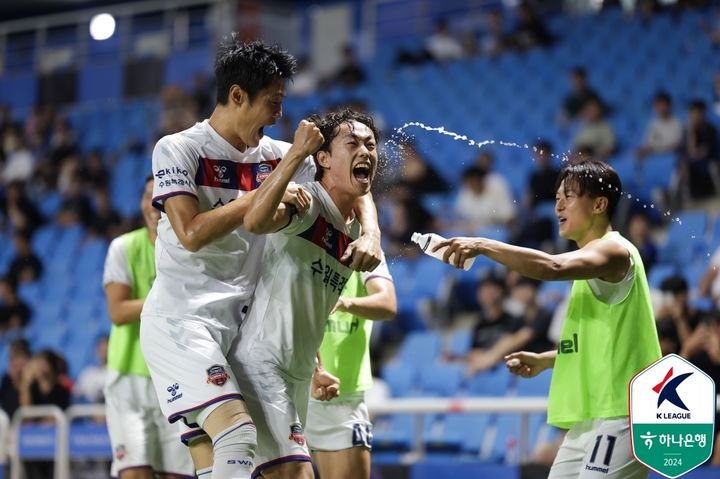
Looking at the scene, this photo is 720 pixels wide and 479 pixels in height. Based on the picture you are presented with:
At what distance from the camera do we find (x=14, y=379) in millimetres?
10508

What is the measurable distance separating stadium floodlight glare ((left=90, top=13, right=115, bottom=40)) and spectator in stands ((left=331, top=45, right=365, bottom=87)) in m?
5.88

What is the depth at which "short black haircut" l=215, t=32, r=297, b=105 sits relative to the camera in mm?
4727

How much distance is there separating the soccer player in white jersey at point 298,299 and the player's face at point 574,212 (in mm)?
865

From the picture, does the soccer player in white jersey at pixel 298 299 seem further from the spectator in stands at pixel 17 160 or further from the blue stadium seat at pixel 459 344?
the spectator in stands at pixel 17 160

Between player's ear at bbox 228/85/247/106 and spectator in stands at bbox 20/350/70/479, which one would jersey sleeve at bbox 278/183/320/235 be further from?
spectator in stands at bbox 20/350/70/479

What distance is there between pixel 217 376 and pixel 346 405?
1466 millimetres

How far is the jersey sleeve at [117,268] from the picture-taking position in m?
6.50

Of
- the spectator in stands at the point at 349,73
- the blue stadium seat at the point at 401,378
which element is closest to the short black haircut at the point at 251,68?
the blue stadium seat at the point at 401,378

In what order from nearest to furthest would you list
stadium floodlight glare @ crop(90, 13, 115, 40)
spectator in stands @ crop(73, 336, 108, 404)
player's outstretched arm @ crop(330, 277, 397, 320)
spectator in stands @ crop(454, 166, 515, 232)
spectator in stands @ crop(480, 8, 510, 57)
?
player's outstretched arm @ crop(330, 277, 397, 320) → spectator in stands @ crop(454, 166, 515, 232) → spectator in stands @ crop(73, 336, 108, 404) → spectator in stands @ crop(480, 8, 510, 57) → stadium floodlight glare @ crop(90, 13, 115, 40)

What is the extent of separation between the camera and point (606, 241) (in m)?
4.63

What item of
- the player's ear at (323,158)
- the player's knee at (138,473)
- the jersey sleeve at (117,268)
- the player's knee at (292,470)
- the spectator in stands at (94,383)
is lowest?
the spectator in stands at (94,383)

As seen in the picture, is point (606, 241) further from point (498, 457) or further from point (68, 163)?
point (68, 163)

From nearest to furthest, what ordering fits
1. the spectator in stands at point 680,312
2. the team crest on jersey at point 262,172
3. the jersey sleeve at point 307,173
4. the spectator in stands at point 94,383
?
the team crest on jersey at point 262,172, the jersey sleeve at point 307,173, the spectator in stands at point 680,312, the spectator in stands at point 94,383

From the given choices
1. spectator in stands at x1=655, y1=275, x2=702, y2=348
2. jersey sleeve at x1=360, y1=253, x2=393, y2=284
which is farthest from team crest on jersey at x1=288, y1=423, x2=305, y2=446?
spectator in stands at x1=655, y1=275, x2=702, y2=348
